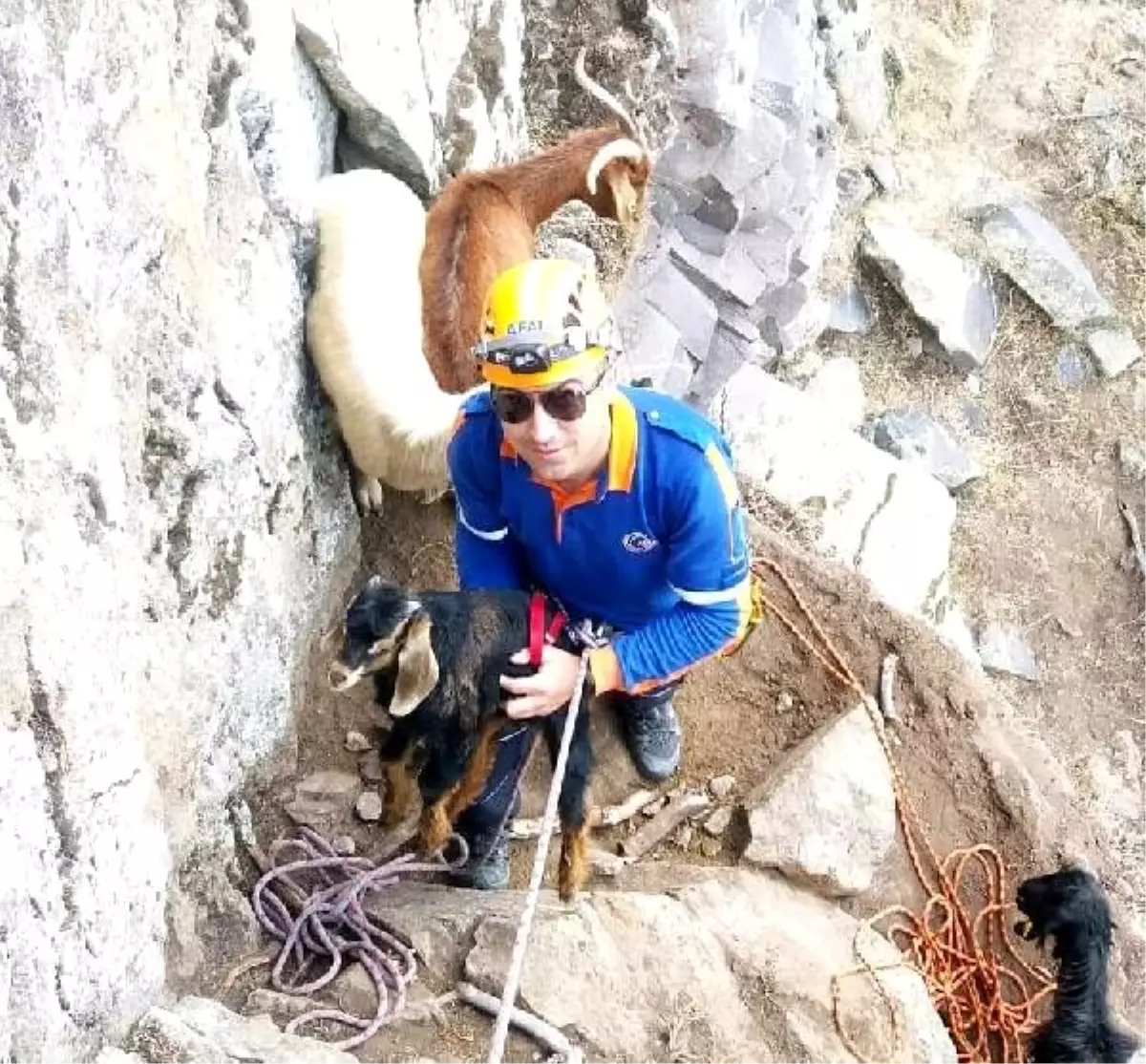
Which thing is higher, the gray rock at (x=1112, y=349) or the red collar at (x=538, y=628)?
the red collar at (x=538, y=628)

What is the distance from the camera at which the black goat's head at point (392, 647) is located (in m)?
3.66

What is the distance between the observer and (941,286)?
33.9 ft

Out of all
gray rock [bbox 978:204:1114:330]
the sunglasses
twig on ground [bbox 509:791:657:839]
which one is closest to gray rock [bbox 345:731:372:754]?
twig on ground [bbox 509:791:657:839]

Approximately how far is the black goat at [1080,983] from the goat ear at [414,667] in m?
1.95

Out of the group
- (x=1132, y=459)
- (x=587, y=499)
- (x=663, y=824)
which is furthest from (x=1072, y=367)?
(x=587, y=499)

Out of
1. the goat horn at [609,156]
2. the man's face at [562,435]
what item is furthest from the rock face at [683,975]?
the goat horn at [609,156]

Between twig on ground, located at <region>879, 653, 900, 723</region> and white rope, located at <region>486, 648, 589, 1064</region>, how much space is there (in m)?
1.99

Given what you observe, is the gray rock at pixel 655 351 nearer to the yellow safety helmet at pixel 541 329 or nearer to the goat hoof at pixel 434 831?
the goat hoof at pixel 434 831

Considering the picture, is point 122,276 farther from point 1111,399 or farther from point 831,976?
point 1111,399

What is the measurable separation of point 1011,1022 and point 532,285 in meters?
3.15

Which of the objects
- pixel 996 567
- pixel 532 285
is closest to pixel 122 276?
pixel 532 285

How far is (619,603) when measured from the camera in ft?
13.6

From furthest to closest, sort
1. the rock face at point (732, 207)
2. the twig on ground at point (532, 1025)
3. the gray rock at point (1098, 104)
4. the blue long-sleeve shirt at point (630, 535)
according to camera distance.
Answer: the gray rock at point (1098, 104) → the rock face at point (732, 207) → the blue long-sleeve shirt at point (630, 535) → the twig on ground at point (532, 1025)

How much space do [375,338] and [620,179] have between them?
2.08 metres
